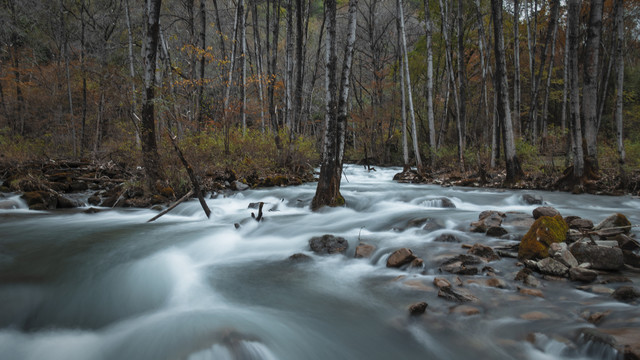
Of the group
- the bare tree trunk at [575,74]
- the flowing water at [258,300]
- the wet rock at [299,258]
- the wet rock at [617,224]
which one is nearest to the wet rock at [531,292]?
Answer: the flowing water at [258,300]

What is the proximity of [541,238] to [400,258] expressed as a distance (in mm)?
1793

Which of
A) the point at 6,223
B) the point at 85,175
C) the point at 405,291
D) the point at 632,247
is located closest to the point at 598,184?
the point at 632,247

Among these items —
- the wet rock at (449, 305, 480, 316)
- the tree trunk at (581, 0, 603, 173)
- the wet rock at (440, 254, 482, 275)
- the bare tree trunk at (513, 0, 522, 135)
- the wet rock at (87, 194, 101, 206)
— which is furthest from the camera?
the bare tree trunk at (513, 0, 522, 135)

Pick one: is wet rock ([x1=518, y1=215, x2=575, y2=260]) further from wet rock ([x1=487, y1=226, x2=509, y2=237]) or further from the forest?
the forest

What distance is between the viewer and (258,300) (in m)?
4.12

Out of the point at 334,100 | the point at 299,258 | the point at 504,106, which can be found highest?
the point at 504,106

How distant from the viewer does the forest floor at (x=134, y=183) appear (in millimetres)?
8906

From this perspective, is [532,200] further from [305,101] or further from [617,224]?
[305,101]

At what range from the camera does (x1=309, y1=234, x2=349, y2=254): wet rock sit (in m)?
5.48

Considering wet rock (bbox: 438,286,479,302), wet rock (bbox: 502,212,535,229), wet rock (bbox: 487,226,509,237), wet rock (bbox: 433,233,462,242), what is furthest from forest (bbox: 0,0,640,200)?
wet rock (bbox: 438,286,479,302)

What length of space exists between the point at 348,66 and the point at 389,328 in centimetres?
595

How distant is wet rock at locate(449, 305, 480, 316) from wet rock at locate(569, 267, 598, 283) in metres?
1.29

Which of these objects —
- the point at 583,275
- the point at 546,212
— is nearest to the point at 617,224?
the point at 546,212

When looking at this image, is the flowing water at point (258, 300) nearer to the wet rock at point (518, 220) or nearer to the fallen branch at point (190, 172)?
the wet rock at point (518, 220)
